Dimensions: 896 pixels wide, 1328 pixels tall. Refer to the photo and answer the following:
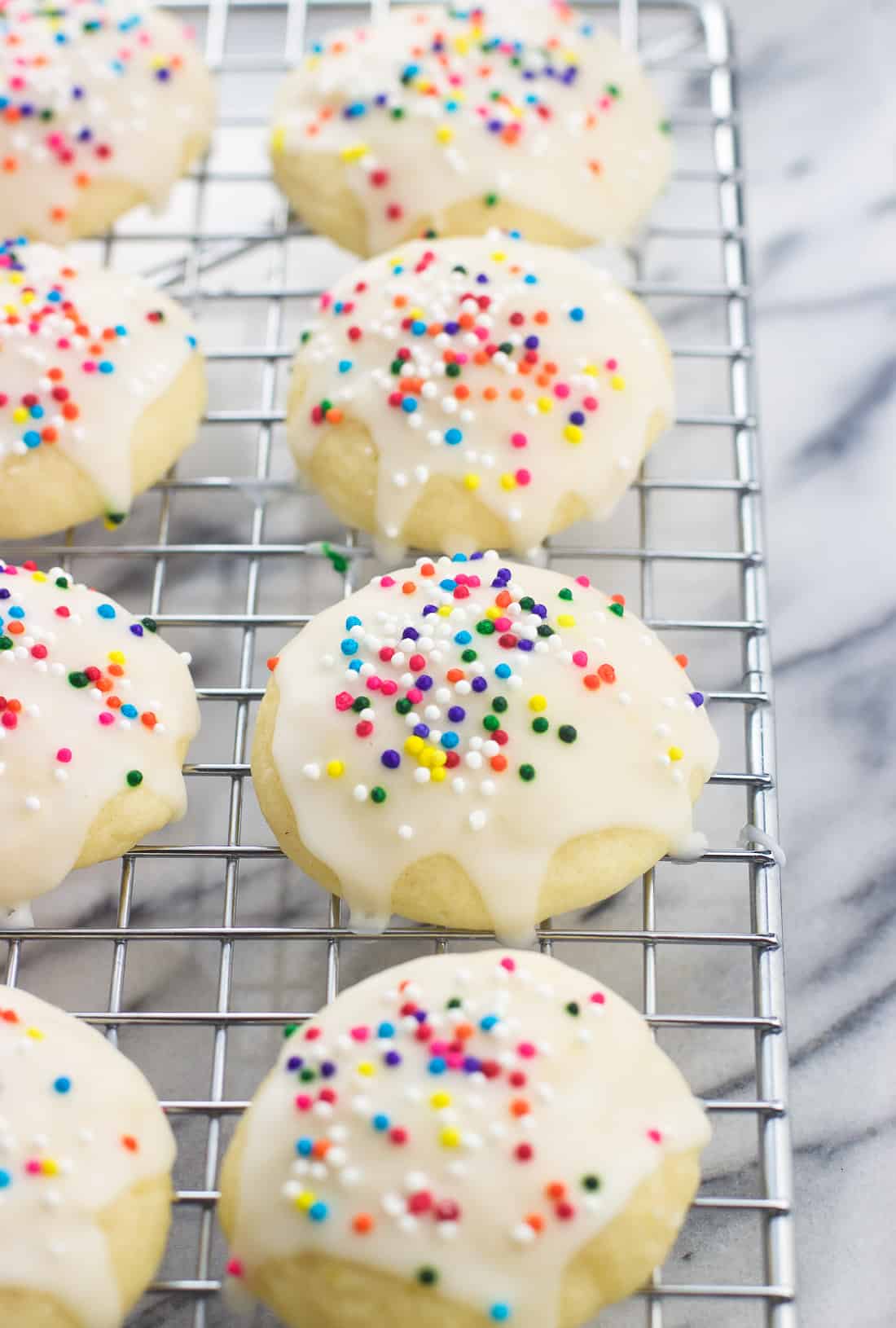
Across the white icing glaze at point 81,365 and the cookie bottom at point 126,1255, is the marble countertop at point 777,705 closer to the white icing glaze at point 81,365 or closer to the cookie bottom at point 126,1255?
the cookie bottom at point 126,1255

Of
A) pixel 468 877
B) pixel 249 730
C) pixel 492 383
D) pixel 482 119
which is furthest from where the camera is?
pixel 482 119

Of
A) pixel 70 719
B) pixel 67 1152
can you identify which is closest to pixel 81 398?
pixel 70 719

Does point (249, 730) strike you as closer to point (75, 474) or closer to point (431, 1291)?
point (75, 474)

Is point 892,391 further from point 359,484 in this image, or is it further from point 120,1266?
point 120,1266

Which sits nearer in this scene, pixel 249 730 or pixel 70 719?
pixel 70 719

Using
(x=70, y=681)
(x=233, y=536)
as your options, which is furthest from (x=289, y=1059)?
(x=233, y=536)

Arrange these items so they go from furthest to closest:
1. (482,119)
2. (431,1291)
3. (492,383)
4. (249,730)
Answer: (482,119), (249,730), (492,383), (431,1291)

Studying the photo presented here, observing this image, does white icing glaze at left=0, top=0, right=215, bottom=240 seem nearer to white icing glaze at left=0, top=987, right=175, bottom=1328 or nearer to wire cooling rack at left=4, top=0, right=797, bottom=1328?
wire cooling rack at left=4, top=0, right=797, bottom=1328

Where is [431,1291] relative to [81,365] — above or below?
below
